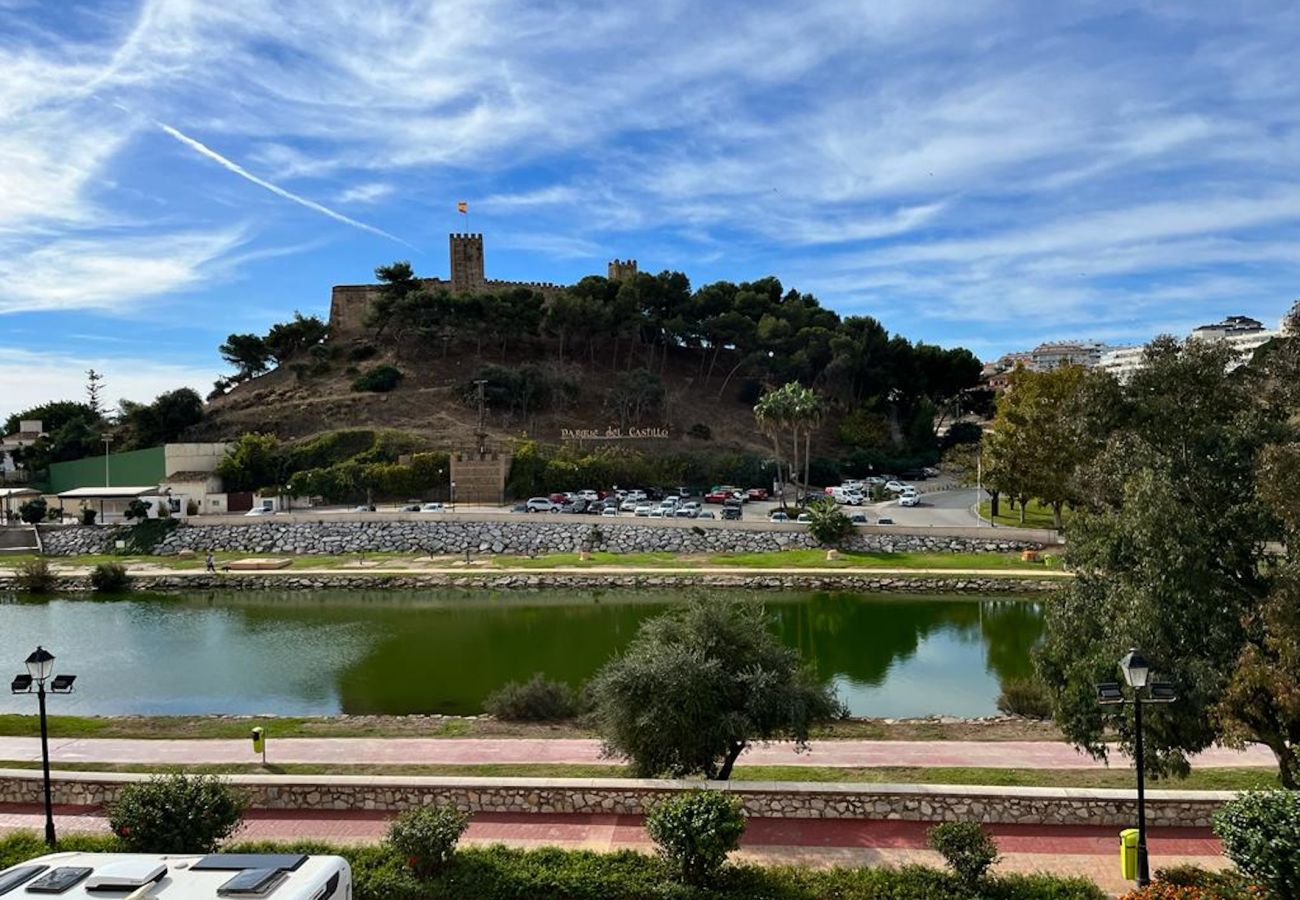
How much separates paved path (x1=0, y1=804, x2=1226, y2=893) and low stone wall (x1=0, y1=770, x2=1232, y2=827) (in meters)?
0.12

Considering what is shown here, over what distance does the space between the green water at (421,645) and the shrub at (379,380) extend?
30749 millimetres

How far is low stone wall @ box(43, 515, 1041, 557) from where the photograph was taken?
40.7 metres

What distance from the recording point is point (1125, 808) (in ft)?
32.5

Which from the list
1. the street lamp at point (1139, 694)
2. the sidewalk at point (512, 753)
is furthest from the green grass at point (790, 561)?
the street lamp at point (1139, 694)

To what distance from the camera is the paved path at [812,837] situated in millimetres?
9188

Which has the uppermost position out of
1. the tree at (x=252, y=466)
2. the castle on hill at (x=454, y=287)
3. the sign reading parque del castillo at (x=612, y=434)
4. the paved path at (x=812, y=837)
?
the castle on hill at (x=454, y=287)

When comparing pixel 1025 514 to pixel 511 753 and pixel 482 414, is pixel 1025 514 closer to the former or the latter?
pixel 482 414

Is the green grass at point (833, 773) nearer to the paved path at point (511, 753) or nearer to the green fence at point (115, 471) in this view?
the paved path at point (511, 753)

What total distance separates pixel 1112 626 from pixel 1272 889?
431 centimetres

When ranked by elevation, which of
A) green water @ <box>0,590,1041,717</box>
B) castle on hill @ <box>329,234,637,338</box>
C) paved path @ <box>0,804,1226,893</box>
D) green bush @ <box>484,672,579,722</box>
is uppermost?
castle on hill @ <box>329,234,637,338</box>

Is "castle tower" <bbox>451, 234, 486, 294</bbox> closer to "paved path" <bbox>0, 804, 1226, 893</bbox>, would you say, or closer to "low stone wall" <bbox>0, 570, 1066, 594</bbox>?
"low stone wall" <bbox>0, 570, 1066, 594</bbox>

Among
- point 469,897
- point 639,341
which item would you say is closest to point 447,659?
→ point 469,897

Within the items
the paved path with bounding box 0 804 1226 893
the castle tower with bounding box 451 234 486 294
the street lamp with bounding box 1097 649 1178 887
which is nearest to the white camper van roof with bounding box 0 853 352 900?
the paved path with bounding box 0 804 1226 893

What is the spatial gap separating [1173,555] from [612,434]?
5281cm
